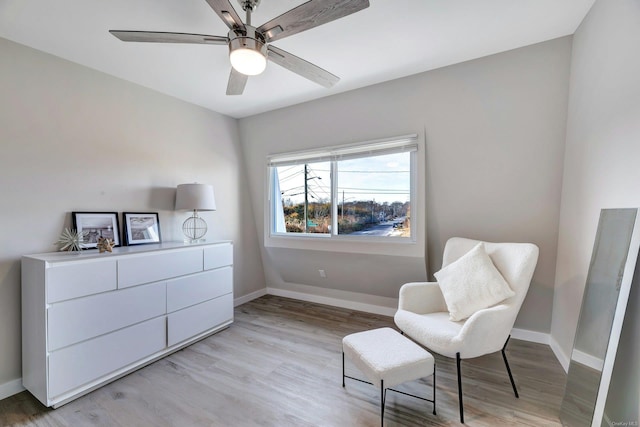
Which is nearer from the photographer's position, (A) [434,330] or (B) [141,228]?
(A) [434,330]

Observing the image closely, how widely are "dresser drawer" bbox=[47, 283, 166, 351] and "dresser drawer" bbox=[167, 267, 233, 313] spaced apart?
0.28 feet

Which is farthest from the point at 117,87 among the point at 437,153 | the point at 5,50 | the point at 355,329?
the point at 355,329

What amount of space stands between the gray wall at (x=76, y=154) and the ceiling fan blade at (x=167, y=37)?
1269mm

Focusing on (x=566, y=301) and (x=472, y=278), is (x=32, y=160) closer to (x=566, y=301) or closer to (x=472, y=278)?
(x=472, y=278)

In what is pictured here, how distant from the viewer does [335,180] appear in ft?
10.3

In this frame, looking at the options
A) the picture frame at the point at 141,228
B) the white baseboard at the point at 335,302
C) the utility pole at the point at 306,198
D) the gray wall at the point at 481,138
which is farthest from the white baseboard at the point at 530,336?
the picture frame at the point at 141,228

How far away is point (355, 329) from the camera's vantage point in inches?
115

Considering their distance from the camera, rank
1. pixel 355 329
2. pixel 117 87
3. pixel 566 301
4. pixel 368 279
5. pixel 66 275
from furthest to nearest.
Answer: pixel 368 279, pixel 355 329, pixel 117 87, pixel 566 301, pixel 66 275

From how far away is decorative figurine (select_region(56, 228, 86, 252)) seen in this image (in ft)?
7.14

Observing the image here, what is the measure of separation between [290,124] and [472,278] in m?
2.48

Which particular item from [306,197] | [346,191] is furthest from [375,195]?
[306,197]

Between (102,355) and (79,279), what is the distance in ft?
1.96

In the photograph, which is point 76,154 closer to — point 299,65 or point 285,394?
point 299,65

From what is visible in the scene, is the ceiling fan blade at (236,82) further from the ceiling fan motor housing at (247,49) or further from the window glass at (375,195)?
the window glass at (375,195)
